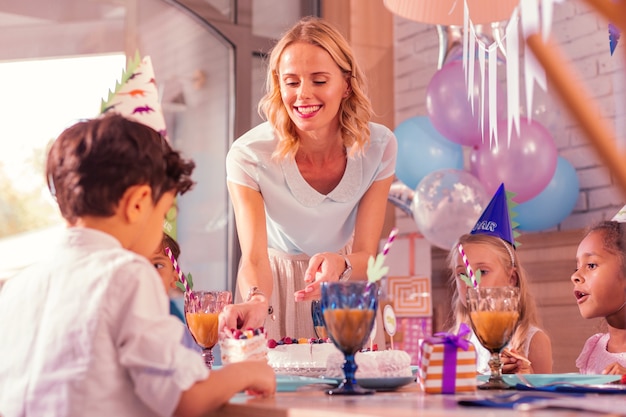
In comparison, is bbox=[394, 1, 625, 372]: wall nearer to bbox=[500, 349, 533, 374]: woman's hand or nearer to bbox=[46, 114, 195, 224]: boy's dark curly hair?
bbox=[500, 349, 533, 374]: woman's hand

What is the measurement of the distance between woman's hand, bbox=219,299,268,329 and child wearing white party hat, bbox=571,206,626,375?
1.01m

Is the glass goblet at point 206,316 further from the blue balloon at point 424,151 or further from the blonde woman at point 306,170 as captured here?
the blue balloon at point 424,151

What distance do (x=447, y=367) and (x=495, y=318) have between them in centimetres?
18

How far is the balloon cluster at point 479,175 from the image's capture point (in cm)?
347

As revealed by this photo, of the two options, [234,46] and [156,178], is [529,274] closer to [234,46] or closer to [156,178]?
[234,46]

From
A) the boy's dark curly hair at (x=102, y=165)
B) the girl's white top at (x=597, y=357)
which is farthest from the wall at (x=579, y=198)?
the boy's dark curly hair at (x=102, y=165)

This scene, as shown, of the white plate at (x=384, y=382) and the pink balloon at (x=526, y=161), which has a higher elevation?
the pink balloon at (x=526, y=161)

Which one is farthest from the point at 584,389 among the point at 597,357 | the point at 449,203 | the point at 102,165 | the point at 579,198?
the point at 579,198

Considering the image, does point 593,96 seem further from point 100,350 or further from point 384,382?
point 100,350

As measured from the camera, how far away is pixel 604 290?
2279mm

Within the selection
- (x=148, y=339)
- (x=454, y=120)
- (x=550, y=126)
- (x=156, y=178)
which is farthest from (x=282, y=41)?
(x=550, y=126)

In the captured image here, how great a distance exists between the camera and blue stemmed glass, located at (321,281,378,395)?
128 centimetres

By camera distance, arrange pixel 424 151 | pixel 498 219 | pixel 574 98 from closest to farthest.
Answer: pixel 574 98, pixel 498 219, pixel 424 151

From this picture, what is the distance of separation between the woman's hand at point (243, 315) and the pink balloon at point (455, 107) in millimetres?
2239
